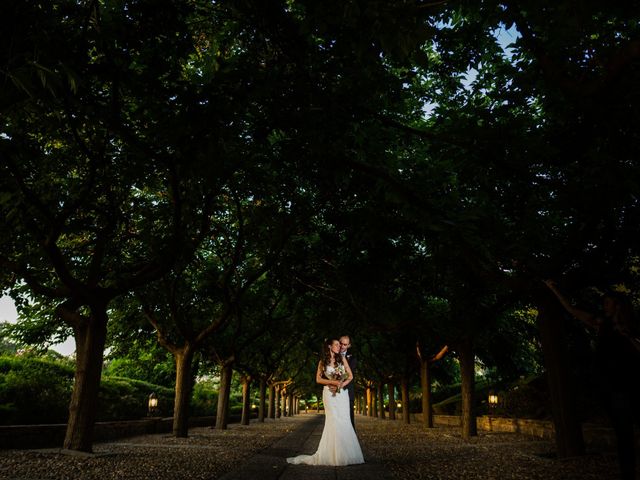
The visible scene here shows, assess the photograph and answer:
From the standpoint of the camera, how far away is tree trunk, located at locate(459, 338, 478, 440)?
708 inches

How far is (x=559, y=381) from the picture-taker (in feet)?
33.0

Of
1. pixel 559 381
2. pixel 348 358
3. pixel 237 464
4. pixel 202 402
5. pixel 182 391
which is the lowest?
pixel 237 464

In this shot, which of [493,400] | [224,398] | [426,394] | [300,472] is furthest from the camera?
[426,394]

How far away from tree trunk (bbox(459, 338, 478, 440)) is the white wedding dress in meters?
9.96

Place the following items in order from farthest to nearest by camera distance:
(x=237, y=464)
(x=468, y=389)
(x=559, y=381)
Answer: (x=468, y=389) < (x=559, y=381) < (x=237, y=464)

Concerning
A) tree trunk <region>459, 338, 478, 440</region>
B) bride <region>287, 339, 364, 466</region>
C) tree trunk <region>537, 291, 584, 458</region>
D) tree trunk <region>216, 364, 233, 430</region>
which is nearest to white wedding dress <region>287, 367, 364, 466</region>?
bride <region>287, 339, 364, 466</region>

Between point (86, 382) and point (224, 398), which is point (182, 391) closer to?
point (86, 382)

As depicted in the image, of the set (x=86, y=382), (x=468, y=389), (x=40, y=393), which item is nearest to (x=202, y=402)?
(x=40, y=393)

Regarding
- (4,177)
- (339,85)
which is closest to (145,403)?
(4,177)

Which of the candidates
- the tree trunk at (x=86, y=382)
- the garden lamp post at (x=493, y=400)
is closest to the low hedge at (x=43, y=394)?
the tree trunk at (x=86, y=382)

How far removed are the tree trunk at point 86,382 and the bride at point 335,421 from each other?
15.1 ft

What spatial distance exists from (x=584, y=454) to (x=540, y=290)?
354 cm

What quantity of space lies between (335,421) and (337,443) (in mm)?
463

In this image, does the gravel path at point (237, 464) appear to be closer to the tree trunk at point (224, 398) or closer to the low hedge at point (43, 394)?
the low hedge at point (43, 394)
